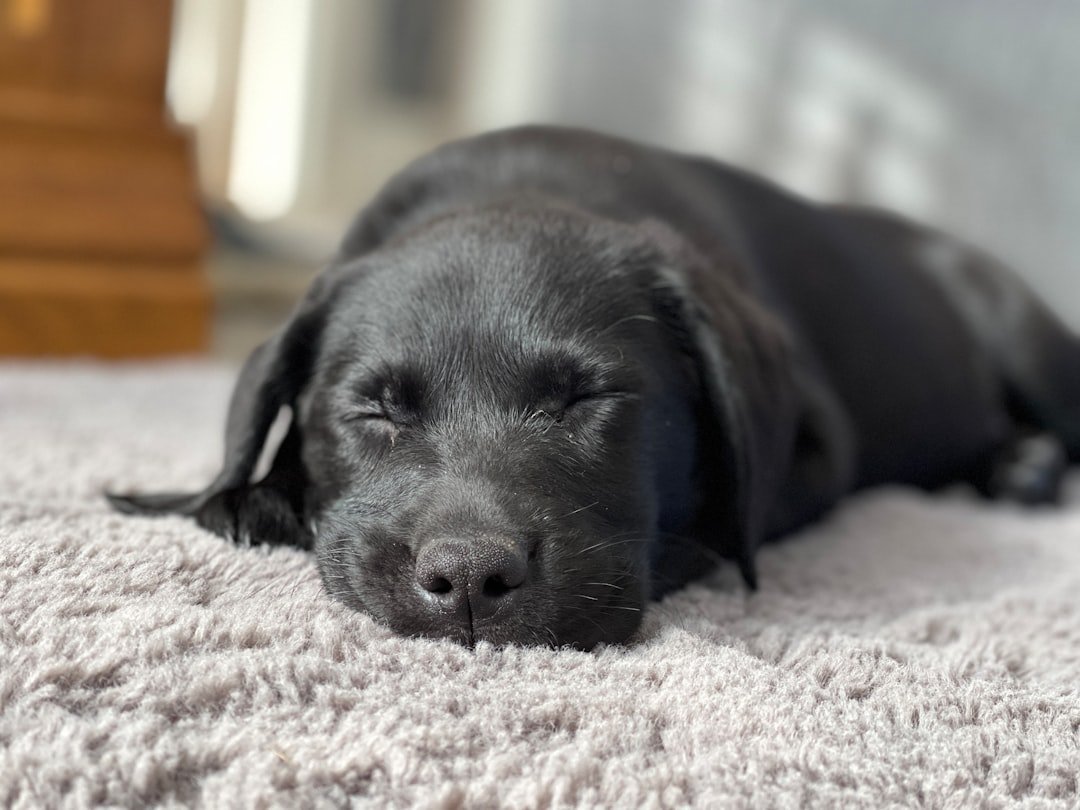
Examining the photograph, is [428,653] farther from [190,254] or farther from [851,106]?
[851,106]

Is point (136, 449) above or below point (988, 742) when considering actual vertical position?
below

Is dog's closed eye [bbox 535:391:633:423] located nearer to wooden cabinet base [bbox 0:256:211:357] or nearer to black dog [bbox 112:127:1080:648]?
black dog [bbox 112:127:1080:648]

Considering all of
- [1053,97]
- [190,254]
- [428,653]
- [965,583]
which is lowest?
[190,254]

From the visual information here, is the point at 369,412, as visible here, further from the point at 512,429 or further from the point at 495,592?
the point at 495,592

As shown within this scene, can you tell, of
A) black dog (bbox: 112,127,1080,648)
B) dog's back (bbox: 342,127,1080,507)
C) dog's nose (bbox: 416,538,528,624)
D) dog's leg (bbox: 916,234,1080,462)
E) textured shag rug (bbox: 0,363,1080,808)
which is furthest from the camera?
dog's leg (bbox: 916,234,1080,462)

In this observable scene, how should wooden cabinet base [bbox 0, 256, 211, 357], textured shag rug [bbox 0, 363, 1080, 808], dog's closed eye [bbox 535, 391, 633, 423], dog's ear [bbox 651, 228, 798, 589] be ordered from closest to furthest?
textured shag rug [bbox 0, 363, 1080, 808] → dog's closed eye [bbox 535, 391, 633, 423] → dog's ear [bbox 651, 228, 798, 589] → wooden cabinet base [bbox 0, 256, 211, 357]

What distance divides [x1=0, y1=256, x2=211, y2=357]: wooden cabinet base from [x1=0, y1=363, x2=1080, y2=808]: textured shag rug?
197cm

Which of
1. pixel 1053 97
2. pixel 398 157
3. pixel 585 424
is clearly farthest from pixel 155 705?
pixel 398 157

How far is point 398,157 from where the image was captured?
17.7 ft

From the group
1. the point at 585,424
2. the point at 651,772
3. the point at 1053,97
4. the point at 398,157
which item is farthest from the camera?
the point at 398,157

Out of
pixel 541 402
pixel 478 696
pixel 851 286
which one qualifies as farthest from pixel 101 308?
pixel 478 696

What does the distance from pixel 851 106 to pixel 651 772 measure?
327 centimetres

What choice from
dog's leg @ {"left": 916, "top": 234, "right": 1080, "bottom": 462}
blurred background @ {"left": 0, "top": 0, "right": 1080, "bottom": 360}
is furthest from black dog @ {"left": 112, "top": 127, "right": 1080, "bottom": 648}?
blurred background @ {"left": 0, "top": 0, "right": 1080, "bottom": 360}

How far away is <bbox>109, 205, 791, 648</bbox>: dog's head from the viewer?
1.37m
